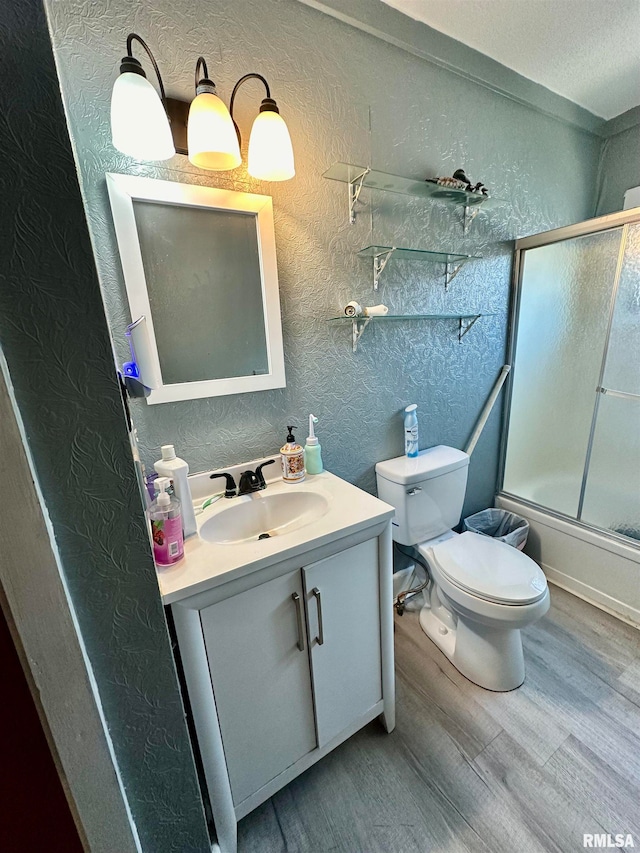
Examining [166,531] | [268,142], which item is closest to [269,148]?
[268,142]

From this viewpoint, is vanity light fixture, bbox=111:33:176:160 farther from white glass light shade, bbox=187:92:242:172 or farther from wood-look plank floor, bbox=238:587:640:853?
wood-look plank floor, bbox=238:587:640:853

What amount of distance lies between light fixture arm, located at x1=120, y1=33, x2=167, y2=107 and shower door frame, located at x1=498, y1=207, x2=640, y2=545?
169cm

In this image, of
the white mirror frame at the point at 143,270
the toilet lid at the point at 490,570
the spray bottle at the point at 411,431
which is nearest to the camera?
the white mirror frame at the point at 143,270

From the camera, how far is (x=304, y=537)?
0.87 meters

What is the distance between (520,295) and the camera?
1.85 metres

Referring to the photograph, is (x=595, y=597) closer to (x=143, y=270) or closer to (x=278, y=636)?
(x=278, y=636)

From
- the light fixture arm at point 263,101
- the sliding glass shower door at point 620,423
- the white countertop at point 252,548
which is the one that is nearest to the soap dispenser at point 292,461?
the white countertop at point 252,548

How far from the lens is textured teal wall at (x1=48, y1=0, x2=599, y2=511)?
3.06 feet

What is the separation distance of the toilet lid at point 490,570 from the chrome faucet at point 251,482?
794 millimetres

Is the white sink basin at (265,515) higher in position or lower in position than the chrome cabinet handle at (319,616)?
higher

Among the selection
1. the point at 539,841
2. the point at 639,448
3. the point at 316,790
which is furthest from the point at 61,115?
the point at 639,448

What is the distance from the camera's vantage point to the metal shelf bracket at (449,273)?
1573mm

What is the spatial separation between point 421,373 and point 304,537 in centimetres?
104

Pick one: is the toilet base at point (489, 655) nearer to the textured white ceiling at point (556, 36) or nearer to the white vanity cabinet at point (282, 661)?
the white vanity cabinet at point (282, 661)
